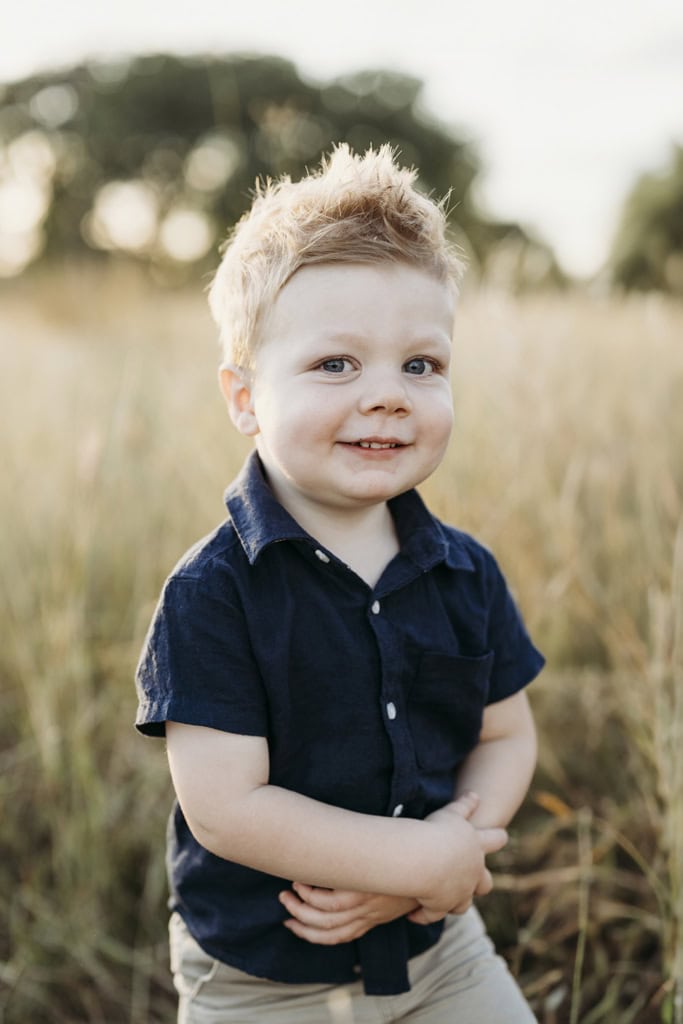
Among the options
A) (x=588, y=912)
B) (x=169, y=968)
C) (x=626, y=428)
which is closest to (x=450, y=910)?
(x=588, y=912)

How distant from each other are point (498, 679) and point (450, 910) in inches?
12.4

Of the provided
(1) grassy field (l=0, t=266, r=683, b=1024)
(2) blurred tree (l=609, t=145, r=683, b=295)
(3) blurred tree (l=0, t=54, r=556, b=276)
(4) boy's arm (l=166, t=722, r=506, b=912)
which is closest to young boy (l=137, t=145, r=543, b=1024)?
(4) boy's arm (l=166, t=722, r=506, b=912)

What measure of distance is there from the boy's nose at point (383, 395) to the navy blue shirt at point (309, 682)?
17cm

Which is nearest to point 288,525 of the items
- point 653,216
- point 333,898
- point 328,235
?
point 328,235

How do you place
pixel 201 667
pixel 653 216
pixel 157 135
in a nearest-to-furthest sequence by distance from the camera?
pixel 201 667 → pixel 653 216 → pixel 157 135

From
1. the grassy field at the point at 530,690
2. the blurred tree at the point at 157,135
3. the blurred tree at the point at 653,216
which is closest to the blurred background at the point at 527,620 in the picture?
the grassy field at the point at 530,690

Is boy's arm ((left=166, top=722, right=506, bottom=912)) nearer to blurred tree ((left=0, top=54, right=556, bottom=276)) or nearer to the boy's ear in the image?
the boy's ear

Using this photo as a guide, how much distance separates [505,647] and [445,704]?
0.50ft

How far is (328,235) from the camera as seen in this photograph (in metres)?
1.10

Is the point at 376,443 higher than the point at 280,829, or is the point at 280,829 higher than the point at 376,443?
the point at 376,443

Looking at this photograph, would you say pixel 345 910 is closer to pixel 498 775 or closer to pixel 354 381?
pixel 498 775

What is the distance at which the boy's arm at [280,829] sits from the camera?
3.56 ft

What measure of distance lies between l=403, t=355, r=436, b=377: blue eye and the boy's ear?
0.20 metres

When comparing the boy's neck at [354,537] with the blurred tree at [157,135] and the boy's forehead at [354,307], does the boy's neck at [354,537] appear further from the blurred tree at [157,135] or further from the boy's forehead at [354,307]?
the blurred tree at [157,135]
